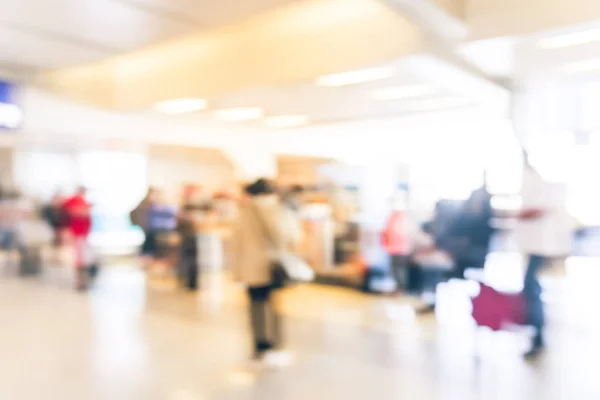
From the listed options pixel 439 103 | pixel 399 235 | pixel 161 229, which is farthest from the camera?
pixel 439 103

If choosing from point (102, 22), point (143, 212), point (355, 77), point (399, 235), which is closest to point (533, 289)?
point (399, 235)

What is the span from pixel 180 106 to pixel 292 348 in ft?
17.8

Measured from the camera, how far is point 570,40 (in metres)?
5.52

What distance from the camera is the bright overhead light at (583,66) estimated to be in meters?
6.57

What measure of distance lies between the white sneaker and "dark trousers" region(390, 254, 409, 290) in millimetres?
2667

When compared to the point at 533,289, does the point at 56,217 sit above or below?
above

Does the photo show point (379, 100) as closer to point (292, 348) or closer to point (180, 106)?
point (180, 106)

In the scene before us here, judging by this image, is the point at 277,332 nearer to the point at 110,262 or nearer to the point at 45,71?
the point at 45,71

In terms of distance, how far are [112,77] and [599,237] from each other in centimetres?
914

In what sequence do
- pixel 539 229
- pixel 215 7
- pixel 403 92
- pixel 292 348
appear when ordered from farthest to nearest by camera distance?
pixel 403 92
pixel 215 7
pixel 292 348
pixel 539 229

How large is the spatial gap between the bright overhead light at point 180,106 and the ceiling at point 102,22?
141 cm

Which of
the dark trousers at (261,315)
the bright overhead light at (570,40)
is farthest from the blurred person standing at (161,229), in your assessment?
the bright overhead light at (570,40)

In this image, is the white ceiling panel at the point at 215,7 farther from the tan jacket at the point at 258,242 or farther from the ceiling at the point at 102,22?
the tan jacket at the point at 258,242

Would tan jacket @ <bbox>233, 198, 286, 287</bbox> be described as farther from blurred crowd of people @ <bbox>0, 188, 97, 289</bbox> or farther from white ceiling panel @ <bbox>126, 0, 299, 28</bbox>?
blurred crowd of people @ <bbox>0, 188, 97, 289</bbox>
